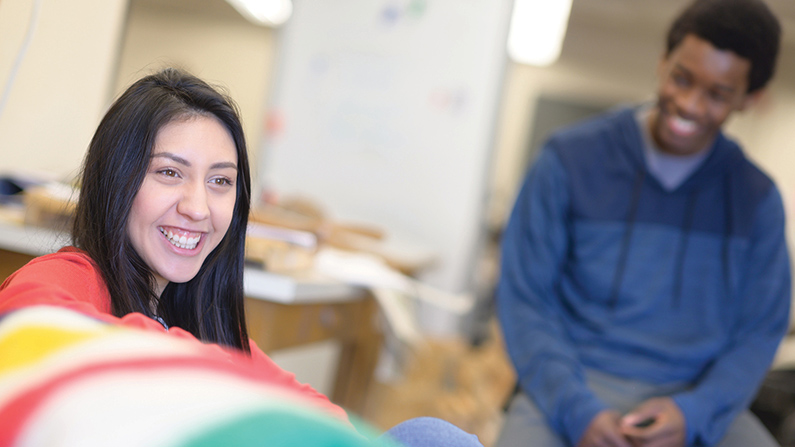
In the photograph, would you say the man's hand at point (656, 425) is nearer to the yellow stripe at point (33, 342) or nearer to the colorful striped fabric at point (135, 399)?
the colorful striped fabric at point (135, 399)

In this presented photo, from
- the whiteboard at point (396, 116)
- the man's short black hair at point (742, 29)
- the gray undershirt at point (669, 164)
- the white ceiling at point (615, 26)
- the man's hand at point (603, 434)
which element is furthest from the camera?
the white ceiling at point (615, 26)

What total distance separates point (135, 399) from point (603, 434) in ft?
2.98

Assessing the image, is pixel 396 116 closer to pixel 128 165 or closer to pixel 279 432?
pixel 128 165

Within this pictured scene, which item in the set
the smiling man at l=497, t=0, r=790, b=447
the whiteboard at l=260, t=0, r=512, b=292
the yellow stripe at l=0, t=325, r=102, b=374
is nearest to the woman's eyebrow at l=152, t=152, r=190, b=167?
the yellow stripe at l=0, t=325, r=102, b=374

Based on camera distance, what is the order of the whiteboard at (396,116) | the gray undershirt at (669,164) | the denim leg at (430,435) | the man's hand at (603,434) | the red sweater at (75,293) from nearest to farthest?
the red sweater at (75,293)
the denim leg at (430,435)
the man's hand at (603,434)
the gray undershirt at (669,164)
the whiteboard at (396,116)

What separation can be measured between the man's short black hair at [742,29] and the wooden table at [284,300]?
84 centimetres

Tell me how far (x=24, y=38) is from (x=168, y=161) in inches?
25.7

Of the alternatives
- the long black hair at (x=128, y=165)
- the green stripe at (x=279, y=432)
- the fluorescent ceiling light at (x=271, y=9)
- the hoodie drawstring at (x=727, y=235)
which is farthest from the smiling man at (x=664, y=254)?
the fluorescent ceiling light at (x=271, y=9)

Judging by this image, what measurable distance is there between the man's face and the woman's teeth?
0.89m

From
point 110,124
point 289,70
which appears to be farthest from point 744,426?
point 289,70

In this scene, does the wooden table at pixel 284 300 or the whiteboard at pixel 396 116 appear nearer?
the wooden table at pixel 284 300

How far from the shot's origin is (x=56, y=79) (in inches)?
56.4

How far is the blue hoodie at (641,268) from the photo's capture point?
1267mm

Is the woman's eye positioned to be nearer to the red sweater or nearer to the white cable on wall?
the red sweater
